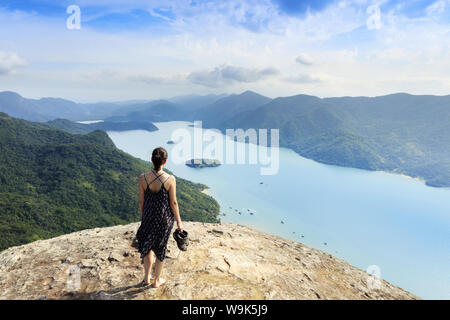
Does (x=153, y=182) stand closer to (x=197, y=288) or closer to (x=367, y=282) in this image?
(x=197, y=288)

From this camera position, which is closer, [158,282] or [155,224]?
[155,224]

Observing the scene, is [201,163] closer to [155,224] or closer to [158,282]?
[158,282]

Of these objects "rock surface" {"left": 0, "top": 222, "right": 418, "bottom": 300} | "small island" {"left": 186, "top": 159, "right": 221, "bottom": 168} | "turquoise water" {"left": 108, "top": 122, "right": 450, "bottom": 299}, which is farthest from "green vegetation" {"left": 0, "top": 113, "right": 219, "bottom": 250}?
"rock surface" {"left": 0, "top": 222, "right": 418, "bottom": 300}

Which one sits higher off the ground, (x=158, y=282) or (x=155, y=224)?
(x=155, y=224)

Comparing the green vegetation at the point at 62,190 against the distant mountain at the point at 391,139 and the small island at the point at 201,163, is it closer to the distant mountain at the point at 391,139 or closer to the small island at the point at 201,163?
the small island at the point at 201,163

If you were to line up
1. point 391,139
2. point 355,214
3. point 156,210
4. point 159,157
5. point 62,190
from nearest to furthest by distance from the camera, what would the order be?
point 159,157, point 156,210, point 62,190, point 355,214, point 391,139

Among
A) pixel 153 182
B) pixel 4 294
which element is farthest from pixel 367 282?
pixel 4 294

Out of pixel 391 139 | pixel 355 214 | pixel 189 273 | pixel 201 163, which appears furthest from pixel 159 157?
pixel 391 139
